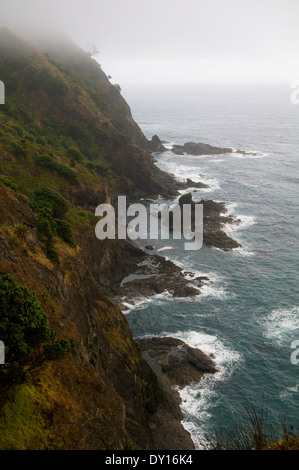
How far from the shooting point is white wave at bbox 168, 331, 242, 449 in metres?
36.8

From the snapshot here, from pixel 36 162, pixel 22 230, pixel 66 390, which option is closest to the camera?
pixel 66 390

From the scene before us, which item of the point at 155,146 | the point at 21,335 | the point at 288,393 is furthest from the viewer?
the point at 155,146

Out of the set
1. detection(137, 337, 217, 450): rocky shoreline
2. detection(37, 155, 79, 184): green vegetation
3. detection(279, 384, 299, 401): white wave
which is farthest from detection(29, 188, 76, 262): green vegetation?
detection(279, 384, 299, 401): white wave

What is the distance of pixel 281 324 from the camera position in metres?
52.0

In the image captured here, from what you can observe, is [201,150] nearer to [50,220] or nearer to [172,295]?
[172,295]

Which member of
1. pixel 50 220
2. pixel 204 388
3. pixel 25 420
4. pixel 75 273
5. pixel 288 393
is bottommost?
pixel 288 393

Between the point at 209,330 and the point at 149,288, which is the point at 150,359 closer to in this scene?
the point at 209,330

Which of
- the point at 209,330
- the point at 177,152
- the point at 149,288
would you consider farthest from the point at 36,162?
the point at 177,152

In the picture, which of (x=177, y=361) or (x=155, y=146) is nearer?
(x=177, y=361)

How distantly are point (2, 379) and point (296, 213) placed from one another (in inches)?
3458

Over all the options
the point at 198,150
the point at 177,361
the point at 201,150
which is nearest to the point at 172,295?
the point at 177,361

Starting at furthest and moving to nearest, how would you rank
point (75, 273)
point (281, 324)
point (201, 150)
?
point (201, 150) < point (281, 324) < point (75, 273)

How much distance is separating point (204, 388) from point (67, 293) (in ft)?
67.4

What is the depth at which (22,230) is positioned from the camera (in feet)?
110
